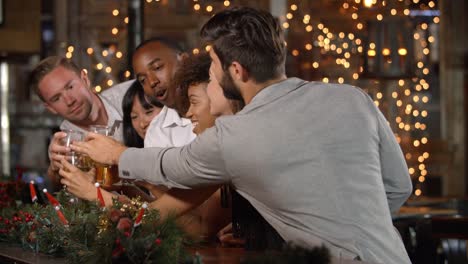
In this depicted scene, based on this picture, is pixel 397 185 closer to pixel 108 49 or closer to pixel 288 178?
pixel 288 178

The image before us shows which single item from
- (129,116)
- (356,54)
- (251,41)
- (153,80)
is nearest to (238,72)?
(251,41)

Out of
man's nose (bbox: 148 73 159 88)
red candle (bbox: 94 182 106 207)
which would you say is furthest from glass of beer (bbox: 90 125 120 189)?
man's nose (bbox: 148 73 159 88)

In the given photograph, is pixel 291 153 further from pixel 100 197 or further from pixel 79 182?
pixel 79 182

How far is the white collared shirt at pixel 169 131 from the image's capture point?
4.41 m

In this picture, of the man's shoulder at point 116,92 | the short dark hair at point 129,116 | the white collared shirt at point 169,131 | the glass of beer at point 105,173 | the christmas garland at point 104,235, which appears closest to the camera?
the christmas garland at point 104,235

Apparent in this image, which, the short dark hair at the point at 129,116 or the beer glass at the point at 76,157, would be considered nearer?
the beer glass at the point at 76,157

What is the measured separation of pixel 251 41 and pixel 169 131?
1492 mm

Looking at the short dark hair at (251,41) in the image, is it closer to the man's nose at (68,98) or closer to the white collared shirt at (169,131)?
the white collared shirt at (169,131)

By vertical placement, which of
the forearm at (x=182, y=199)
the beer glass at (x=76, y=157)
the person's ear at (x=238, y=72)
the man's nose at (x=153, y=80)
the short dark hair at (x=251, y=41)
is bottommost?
the forearm at (x=182, y=199)

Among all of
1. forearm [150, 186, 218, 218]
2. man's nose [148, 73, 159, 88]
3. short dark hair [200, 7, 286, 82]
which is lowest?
forearm [150, 186, 218, 218]

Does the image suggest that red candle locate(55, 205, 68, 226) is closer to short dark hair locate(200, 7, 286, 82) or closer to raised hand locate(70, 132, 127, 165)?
raised hand locate(70, 132, 127, 165)

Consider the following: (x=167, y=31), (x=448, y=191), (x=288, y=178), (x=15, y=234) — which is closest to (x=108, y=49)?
(x=167, y=31)

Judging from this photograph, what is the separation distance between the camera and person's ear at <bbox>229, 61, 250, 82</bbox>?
9.91 ft

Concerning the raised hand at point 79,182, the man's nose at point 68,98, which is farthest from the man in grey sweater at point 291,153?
the man's nose at point 68,98
